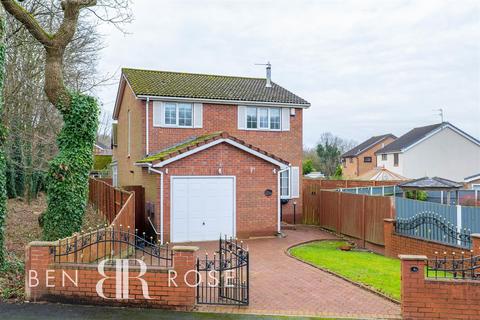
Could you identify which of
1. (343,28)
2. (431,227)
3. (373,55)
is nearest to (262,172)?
(431,227)

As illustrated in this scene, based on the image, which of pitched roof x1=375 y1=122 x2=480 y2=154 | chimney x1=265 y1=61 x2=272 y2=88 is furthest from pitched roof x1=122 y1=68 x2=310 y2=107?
pitched roof x1=375 y1=122 x2=480 y2=154

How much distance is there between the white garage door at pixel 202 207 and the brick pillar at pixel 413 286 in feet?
30.4

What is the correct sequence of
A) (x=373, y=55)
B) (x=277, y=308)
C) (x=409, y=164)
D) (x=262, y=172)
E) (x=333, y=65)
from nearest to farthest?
(x=277, y=308), (x=262, y=172), (x=373, y=55), (x=333, y=65), (x=409, y=164)

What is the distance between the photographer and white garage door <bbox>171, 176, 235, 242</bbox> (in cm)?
1538

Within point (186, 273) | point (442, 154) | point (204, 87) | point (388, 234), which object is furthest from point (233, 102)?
point (442, 154)

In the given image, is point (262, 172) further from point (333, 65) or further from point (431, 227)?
point (333, 65)

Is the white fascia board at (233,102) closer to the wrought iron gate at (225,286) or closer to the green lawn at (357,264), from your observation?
the green lawn at (357,264)

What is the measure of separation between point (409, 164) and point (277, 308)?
128 feet

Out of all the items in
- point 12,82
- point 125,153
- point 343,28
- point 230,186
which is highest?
point 343,28

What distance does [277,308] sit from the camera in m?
7.95

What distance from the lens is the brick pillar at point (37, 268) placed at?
811 centimetres

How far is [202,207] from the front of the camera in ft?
51.7

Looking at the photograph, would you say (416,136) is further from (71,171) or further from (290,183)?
(71,171)

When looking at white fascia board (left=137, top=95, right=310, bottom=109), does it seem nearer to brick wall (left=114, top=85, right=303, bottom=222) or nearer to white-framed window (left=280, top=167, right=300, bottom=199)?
brick wall (left=114, top=85, right=303, bottom=222)
